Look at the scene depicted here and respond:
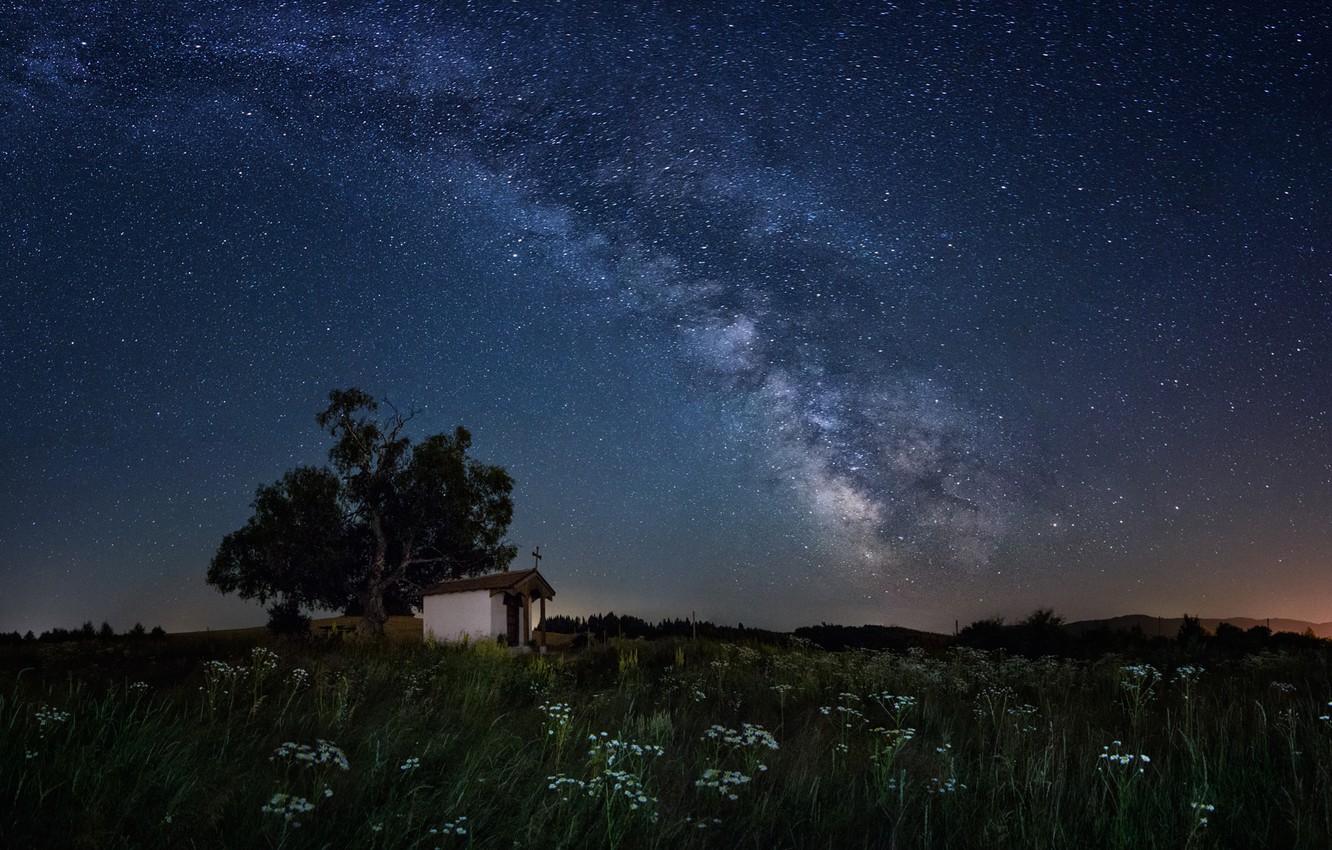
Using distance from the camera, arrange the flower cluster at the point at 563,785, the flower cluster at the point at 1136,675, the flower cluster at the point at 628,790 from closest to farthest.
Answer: the flower cluster at the point at 628,790 < the flower cluster at the point at 563,785 < the flower cluster at the point at 1136,675

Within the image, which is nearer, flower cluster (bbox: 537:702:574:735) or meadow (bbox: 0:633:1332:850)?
meadow (bbox: 0:633:1332:850)

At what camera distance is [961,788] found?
466 centimetres

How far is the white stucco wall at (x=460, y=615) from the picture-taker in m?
32.0

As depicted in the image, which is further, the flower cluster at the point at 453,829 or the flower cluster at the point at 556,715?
the flower cluster at the point at 556,715

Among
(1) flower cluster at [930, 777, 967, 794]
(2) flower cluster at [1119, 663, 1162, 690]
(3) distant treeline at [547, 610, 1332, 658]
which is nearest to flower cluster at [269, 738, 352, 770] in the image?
(1) flower cluster at [930, 777, 967, 794]

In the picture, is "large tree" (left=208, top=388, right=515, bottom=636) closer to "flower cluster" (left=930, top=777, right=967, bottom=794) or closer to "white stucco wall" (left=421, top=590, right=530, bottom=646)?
"white stucco wall" (left=421, top=590, right=530, bottom=646)

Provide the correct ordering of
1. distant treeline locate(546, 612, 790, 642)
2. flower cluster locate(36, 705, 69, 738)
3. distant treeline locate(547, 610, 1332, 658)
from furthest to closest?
distant treeline locate(546, 612, 790, 642) < distant treeline locate(547, 610, 1332, 658) < flower cluster locate(36, 705, 69, 738)

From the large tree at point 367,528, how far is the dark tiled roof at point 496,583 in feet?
4.68

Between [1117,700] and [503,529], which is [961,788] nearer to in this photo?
[1117,700]

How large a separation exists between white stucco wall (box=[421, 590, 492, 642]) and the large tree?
6.56 ft

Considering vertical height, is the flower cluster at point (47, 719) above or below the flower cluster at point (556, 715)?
above

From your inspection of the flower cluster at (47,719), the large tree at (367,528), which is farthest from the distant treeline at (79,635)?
the flower cluster at (47,719)

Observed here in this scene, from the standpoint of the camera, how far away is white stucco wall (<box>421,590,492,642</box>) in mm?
32031

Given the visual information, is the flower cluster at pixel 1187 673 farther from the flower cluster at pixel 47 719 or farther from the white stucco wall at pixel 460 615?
the white stucco wall at pixel 460 615
